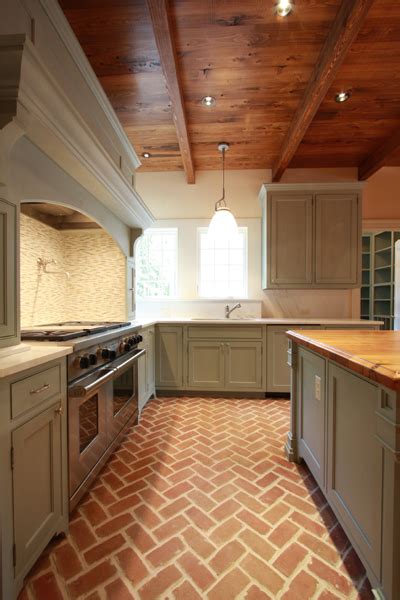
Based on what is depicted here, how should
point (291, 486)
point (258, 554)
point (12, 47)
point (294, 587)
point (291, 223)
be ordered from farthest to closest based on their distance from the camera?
point (291, 223) → point (291, 486) → point (258, 554) → point (294, 587) → point (12, 47)

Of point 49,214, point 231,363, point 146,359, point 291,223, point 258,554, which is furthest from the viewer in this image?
point 291,223

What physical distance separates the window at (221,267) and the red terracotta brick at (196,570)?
3158mm

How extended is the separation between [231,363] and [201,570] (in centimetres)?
225

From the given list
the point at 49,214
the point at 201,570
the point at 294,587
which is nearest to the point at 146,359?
the point at 49,214

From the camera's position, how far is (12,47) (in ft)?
3.43

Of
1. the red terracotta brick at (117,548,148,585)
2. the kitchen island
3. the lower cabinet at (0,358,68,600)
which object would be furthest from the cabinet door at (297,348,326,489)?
the lower cabinet at (0,358,68,600)

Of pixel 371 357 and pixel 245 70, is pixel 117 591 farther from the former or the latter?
pixel 245 70

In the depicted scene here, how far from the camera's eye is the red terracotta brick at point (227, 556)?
1269mm

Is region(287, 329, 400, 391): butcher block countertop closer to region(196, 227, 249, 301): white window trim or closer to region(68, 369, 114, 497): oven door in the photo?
region(68, 369, 114, 497): oven door

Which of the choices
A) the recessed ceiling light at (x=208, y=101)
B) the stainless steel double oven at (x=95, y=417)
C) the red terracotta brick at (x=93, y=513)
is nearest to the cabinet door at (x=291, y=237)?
the recessed ceiling light at (x=208, y=101)

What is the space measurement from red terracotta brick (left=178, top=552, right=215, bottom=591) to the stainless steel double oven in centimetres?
65

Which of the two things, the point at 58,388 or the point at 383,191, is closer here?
the point at 58,388

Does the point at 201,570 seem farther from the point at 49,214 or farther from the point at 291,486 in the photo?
the point at 49,214

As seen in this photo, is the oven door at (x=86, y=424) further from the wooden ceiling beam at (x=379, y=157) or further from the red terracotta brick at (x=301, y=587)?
the wooden ceiling beam at (x=379, y=157)
